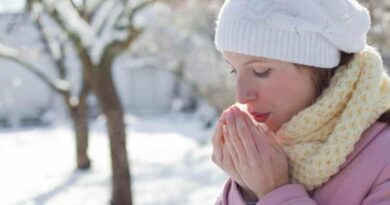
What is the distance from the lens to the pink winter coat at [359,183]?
883 mm

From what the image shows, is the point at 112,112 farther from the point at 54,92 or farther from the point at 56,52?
the point at 54,92

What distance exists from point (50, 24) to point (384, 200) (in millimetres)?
10678

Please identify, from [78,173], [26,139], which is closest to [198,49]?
[26,139]

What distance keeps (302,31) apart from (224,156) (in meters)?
0.25

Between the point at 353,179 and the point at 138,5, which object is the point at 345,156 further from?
the point at 138,5

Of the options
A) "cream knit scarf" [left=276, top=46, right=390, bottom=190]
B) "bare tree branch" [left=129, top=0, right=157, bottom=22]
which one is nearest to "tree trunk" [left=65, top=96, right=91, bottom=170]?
"bare tree branch" [left=129, top=0, right=157, bottom=22]

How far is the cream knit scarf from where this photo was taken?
916mm

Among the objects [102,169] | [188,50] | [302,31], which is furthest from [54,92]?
[302,31]

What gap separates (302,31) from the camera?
0.96 metres

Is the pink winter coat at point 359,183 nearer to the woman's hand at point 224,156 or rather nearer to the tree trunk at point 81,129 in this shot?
the woman's hand at point 224,156

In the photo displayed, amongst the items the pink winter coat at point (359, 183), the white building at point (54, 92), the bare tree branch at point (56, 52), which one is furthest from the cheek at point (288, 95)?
the white building at point (54, 92)

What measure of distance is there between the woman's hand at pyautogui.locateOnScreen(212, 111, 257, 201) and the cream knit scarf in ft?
0.30

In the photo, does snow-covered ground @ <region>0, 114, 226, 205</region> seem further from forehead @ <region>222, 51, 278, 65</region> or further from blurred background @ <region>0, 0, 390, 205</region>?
forehead @ <region>222, 51, 278, 65</region>

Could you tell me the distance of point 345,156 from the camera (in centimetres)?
91
